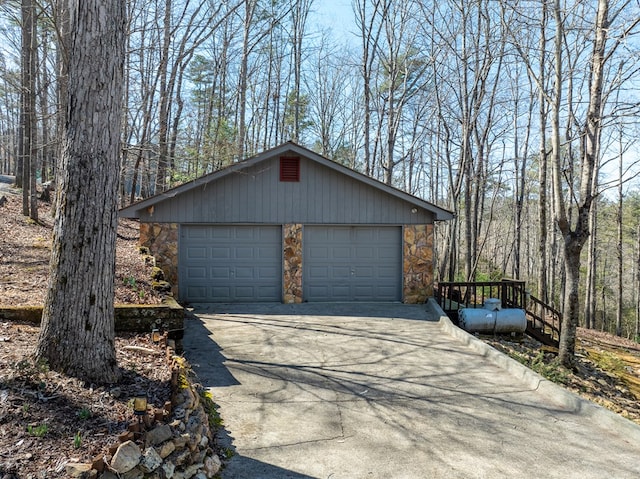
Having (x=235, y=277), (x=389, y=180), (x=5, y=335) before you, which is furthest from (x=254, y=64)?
(x=5, y=335)

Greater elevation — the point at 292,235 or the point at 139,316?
the point at 292,235

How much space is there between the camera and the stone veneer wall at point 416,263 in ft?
36.0

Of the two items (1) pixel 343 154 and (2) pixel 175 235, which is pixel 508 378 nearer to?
(2) pixel 175 235

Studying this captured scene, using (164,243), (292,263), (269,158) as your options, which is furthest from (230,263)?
(269,158)

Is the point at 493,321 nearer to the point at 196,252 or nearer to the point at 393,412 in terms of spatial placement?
the point at 393,412

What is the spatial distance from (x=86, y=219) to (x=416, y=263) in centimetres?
858

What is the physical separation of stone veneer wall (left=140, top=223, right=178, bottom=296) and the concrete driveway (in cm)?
296

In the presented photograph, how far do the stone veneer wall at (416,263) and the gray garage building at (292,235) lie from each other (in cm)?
3

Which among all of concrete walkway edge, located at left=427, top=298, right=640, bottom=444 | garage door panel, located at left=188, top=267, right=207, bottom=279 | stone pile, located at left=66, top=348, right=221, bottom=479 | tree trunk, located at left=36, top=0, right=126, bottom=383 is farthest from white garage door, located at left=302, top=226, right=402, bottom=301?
tree trunk, located at left=36, top=0, right=126, bottom=383

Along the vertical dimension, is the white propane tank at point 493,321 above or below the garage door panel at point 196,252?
below

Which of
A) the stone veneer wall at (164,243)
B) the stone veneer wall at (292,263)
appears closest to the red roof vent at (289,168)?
the stone veneer wall at (292,263)

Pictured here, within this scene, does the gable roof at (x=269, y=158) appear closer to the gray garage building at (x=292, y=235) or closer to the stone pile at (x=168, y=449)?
the gray garage building at (x=292, y=235)

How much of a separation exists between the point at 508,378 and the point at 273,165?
7.03 meters

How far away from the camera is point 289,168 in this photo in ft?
35.0
